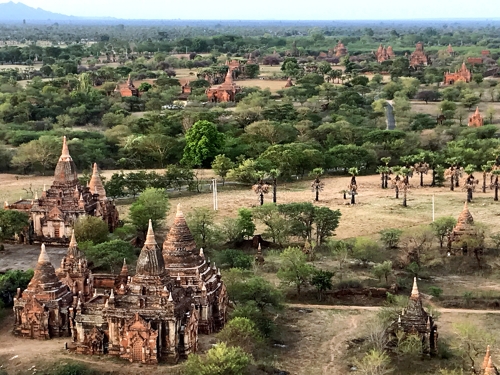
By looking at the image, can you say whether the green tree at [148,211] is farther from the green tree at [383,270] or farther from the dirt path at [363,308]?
the green tree at [383,270]

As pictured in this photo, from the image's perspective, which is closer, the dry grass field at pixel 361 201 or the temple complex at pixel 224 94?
the dry grass field at pixel 361 201

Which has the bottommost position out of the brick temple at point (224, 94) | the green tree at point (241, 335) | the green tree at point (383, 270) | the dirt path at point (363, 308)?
the dirt path at point (363, 308)

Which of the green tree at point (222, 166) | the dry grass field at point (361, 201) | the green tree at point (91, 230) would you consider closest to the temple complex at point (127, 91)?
the dry grass field at point (361, 201)

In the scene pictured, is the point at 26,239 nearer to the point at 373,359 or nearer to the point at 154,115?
the point at 373,359

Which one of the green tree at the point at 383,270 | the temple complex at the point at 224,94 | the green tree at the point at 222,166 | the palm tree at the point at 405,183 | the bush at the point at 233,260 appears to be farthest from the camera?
the temple complex at the point at 224,94

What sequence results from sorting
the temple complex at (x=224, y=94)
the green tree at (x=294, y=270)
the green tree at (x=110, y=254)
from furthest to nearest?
the temple complex at (x=224, y=94) → the green tree at (x=110, y=254) → the green tree at (x=294, y=270)

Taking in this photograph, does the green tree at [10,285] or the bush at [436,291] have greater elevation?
→ the green tree at [10,285]

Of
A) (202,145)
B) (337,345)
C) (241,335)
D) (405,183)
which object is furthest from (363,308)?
(202,145)
